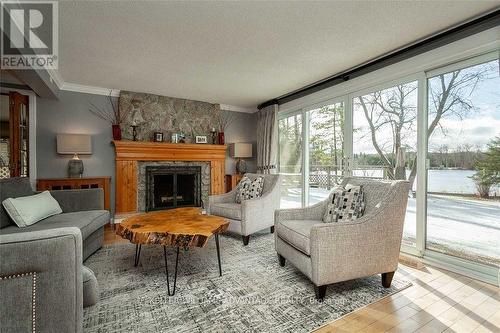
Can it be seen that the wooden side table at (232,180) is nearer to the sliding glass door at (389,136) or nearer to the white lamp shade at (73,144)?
the sliding glass door at (389,136)

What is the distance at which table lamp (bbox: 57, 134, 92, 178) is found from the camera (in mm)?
3795

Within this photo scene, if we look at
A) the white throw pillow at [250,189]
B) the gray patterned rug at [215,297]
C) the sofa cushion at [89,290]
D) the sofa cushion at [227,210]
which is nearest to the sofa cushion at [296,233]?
the gray patterned rug at [215,297]

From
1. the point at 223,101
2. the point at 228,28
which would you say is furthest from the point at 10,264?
the point at 223,101

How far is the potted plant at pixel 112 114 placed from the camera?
13.8 feet

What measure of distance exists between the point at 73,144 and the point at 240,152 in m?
2.92

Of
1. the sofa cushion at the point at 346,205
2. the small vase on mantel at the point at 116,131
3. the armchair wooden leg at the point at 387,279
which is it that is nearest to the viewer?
the armchair wooden leg at the point at 387,279

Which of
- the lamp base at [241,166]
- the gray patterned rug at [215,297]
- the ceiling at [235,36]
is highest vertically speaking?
the ceiling at [235,36]

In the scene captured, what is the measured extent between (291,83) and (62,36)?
9.71 feet

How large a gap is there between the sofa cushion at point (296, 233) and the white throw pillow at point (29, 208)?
2278 millimetres

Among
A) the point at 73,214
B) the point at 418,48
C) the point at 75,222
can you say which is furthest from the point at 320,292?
the point at 418,48

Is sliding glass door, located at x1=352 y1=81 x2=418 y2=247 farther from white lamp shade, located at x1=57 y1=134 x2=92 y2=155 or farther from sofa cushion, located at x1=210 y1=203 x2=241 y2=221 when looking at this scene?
white lamp shade, located at x1=57 y1=134 x2=92 y2=155

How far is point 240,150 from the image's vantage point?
17.3 ft

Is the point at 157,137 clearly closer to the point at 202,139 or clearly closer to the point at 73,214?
the point at 202,139

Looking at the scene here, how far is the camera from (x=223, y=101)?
512 centimetres
